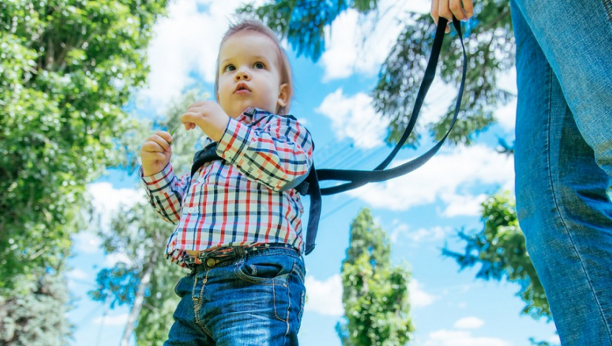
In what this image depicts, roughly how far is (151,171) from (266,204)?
0.43 meters

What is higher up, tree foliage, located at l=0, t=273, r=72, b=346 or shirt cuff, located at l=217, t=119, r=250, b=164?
tree foliage, located at l=0, t=273, r=72, b=346

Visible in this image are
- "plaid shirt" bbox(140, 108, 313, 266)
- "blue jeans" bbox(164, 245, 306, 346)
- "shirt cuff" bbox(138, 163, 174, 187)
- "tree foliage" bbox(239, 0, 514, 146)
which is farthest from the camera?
"tree foliage" bbox(239, 0, 514, 146)

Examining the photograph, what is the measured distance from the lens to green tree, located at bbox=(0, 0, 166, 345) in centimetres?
687

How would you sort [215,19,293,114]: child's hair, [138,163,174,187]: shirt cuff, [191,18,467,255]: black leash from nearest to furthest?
[191,18,467,255]: black leash, [138,163,174,187]: shirt cuff, [215,19,293,114]: child's hair

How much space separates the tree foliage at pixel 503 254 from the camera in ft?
20.1

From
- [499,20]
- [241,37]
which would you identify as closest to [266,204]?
[241,37]

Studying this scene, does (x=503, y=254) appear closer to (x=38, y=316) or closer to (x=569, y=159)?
(x=569, y=159)

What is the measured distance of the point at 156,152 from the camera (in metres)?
1.51

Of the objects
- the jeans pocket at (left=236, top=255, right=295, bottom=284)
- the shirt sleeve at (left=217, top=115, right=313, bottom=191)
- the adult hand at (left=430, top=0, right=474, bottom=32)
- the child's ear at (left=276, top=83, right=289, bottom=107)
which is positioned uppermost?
the child's ear at (left=276, top=83, right=289, bottom=107)

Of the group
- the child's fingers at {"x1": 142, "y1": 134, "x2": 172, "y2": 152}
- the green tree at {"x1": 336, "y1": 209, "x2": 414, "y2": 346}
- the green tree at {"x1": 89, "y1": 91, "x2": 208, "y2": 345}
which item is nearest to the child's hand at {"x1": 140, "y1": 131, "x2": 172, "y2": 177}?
the child's fingers at {"x1": 142, "y1": 134, "x2": 172, "y2": 152}

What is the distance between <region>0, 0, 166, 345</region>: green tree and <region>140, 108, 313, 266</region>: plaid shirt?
6328mm

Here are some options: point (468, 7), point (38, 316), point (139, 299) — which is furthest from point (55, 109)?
point (38, 316)

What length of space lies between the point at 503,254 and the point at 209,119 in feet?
20.8

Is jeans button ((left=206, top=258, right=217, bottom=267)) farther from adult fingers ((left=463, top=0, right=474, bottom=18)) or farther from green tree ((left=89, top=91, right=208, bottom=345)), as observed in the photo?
green tree ((left=89, top=91, right=208, bottom=345))
